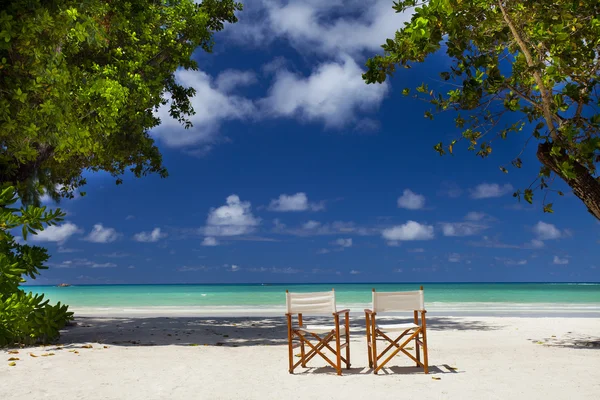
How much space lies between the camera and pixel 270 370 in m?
7.63

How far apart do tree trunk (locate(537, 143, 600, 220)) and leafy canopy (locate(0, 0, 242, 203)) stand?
23.1 ft

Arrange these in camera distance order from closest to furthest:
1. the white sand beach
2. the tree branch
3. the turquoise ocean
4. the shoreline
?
the white sand beach → the tree branch → the shoreline → the turquoise ocean

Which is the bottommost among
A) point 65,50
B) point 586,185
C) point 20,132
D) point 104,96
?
point 586,185

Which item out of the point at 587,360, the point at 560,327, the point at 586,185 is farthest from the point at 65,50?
the point at 560,327

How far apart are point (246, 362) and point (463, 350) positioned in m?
3.76

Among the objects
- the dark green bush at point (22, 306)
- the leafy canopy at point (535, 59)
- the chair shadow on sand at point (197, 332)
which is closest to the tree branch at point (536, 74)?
the leafy canopy at point (535, 59)

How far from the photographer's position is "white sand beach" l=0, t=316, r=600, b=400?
621 cm

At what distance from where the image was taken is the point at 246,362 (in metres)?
8.34

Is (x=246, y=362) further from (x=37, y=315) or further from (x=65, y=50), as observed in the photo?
(x=65, y=50)

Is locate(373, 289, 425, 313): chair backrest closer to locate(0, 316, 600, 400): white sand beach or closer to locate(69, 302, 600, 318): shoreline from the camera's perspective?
locate(0, 316, 600, 400): white sand beach

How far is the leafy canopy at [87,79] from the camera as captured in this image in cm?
811

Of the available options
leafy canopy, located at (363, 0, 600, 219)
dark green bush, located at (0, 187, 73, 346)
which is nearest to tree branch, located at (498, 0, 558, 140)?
leafy canopy, located at (363, 0, 600, 219)

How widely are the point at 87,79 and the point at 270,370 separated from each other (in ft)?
21.8

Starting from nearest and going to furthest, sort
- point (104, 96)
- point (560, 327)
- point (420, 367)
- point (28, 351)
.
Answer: point (420, 367) < point (28, 351) < point (104, 96) < point (560, 327)
